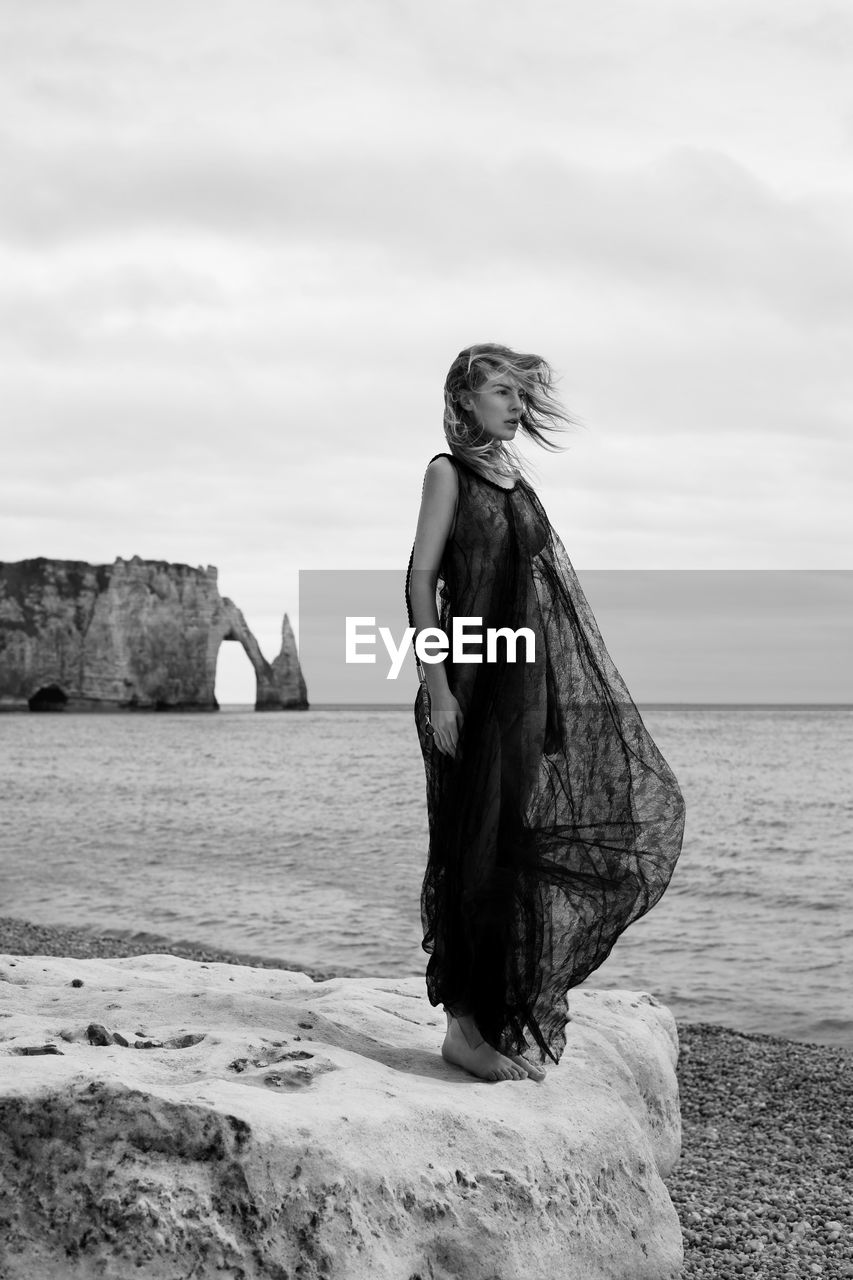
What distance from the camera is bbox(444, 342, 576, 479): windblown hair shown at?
416 centimetres

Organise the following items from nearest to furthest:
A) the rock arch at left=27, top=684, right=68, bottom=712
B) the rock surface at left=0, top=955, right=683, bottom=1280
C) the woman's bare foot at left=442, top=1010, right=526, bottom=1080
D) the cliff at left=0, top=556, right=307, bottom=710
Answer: the rock surface at left=0, top=955, right=683, bottom=1280 < the woman's bare foot at left=442, top=1010, right=526, bottom=1080 < the cliff at left=0, top=556, right=307, bottom=710 < the rock arch at left=27, top=684, right=68, bottom=712

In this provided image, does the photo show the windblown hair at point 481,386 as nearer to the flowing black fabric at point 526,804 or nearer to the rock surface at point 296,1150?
the flowing black fabric at point 526,804

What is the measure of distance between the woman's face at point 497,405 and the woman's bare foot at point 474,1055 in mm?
2147

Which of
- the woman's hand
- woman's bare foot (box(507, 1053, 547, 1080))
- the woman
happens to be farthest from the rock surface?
the woman's hand

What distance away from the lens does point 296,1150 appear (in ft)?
9.30

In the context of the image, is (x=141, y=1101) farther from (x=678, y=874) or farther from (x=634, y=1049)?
(x=678, y=874)

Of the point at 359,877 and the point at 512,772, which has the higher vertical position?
the point at 512,772

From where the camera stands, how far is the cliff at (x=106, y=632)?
80.4 metres

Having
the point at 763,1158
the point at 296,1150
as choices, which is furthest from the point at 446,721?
the point at 763,1158

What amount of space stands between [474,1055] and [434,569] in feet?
5.69

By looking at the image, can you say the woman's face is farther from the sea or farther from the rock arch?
the rock arch

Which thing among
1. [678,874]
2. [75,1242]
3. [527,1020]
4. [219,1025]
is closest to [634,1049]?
[527,1020]

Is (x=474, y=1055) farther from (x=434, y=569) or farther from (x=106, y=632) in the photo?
(x=106, y=632)

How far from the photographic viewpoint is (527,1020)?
3986mm
